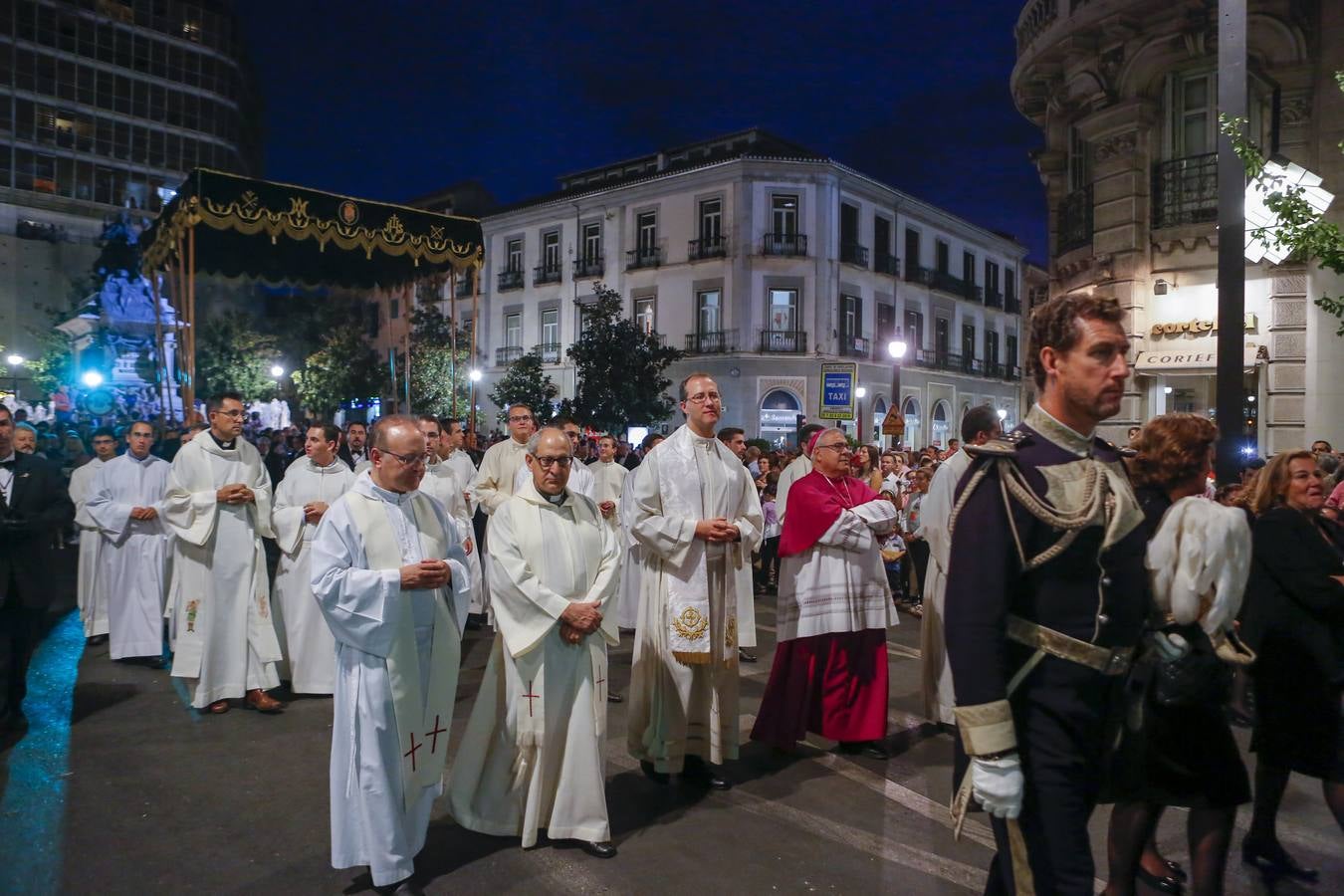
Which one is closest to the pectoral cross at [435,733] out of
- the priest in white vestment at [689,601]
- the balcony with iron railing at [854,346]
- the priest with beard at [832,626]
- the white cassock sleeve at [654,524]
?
the priest in white vestment at [689,601]

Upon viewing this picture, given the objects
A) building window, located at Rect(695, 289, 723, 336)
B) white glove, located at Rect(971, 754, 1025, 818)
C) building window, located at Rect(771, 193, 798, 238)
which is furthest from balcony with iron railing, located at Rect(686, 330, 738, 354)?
white glove, located at Rect(971, 754, 1025, 818)

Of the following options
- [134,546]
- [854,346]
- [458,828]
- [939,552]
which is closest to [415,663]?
[458,828]

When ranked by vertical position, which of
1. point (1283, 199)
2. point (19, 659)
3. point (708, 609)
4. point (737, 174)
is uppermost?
point (737, 174)

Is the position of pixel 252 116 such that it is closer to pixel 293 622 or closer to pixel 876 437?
pixel 876 437

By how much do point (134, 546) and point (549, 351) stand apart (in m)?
29.9

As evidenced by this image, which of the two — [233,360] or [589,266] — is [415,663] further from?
[233,360]

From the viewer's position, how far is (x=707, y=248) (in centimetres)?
3309

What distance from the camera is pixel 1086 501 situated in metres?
2.42

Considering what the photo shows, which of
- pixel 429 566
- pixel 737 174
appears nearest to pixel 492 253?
pixel 737 174

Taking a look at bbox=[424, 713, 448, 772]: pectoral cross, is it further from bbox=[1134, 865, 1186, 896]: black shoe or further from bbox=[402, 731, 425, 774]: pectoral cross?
bbox=[1134, 865, 1186, 896]: black shoe

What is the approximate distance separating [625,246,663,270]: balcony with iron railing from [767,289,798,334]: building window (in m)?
4.62

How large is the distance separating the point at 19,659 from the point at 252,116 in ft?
244

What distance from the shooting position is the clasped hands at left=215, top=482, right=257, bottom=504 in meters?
6.54

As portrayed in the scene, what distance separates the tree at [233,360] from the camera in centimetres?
3431
